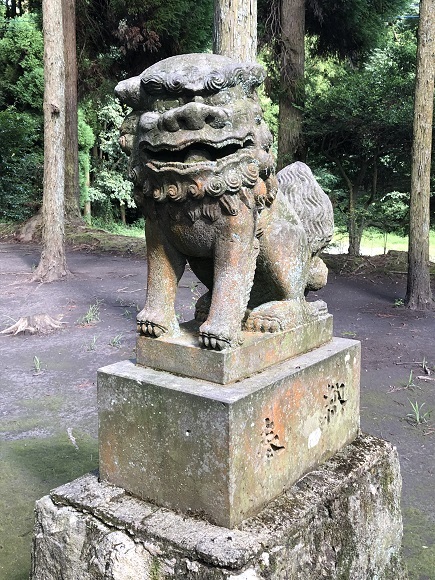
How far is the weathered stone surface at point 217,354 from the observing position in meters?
1.96

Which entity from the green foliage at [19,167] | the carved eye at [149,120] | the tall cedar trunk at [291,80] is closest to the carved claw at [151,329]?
the carved eye at [149,120]

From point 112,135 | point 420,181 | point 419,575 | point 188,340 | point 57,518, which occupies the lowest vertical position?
point 419,575

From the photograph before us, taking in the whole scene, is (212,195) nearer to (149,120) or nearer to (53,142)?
(149,120)

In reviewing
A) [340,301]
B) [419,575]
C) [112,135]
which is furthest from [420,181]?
[112,135]

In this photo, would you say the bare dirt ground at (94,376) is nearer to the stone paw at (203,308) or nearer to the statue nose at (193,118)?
the stone paw at (203,308)

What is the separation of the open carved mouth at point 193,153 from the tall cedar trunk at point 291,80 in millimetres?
8427

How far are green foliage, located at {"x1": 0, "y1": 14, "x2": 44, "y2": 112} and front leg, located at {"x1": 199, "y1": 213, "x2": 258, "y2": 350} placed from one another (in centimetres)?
1491

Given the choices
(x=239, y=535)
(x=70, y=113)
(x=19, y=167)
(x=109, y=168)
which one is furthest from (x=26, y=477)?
(x=109, y=168)

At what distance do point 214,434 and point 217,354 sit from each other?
0.26m

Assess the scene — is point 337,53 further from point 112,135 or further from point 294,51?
point 112,135

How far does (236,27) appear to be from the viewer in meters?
4.71

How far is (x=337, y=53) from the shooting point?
12125 millimetres

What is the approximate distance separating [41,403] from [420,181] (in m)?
4.84

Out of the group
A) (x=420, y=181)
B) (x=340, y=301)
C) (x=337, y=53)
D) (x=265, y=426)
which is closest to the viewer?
(x=265, y=426)
